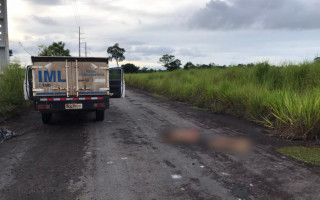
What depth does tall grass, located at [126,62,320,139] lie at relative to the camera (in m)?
6.64

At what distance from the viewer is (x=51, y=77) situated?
310 inches

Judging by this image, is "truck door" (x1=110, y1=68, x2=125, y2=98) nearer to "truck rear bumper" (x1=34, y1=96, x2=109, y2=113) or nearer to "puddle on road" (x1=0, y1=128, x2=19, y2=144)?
"truck rear bumper" (x1=34, y1=96, x2=109, y2=113)

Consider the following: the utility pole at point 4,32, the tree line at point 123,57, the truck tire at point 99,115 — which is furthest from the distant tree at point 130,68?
the truck tire at point 99,115

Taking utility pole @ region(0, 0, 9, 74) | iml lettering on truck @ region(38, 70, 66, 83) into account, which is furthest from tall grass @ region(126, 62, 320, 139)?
utility pole @ region(0, 0, 9, 74)

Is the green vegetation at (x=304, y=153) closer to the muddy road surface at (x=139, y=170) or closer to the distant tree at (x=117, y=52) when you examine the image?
the muddy road surface at (x=139, y=170)

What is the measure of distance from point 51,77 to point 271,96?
6.53 m

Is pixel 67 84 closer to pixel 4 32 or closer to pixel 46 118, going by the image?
pixel 46 118

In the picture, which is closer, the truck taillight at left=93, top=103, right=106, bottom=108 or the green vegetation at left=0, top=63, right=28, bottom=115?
the truck taillight at left=93, top=103, right=106, bottom=108

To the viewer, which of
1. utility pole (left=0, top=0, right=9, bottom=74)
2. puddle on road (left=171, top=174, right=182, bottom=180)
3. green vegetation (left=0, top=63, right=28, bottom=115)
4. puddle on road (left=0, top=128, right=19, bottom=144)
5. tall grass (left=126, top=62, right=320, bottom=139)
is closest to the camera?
puddle on road (left=171, top=174, right=182, bottom=180)

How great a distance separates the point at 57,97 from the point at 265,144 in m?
5.62

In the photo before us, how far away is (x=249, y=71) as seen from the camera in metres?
13.9

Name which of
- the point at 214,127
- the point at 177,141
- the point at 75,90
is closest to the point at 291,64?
the point at 214,127

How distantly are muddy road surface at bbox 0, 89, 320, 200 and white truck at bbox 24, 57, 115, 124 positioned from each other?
3.14ft

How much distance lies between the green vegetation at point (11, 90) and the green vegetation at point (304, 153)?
28.2 feet
